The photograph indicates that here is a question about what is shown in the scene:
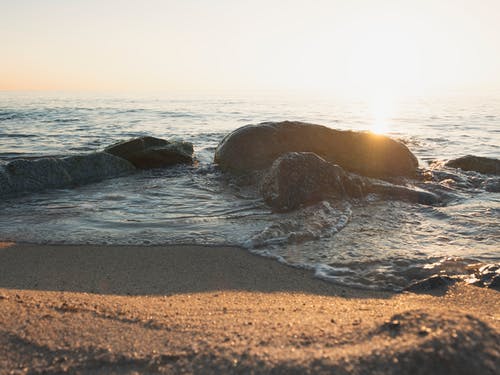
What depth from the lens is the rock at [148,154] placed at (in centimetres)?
894

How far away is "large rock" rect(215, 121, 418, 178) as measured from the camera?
26.7 ft

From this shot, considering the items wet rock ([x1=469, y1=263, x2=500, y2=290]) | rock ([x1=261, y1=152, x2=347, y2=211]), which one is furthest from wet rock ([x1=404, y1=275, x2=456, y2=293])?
rock ([x1=261, y1=152, x2=347, y2=211])

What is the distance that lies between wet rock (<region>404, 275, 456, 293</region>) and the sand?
7cm

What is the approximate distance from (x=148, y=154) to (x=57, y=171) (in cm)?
200

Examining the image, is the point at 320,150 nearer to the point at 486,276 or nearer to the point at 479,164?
the point at 479,164

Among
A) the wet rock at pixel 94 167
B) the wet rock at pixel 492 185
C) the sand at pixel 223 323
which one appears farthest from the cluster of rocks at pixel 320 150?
the sand at pixel 223 323

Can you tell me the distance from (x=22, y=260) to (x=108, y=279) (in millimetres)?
928

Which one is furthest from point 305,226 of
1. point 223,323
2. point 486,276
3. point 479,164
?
point 479,164

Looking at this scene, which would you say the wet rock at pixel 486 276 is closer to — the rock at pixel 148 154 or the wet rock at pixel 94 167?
the wet rock at pixel 94 167

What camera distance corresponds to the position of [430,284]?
3.28 metres

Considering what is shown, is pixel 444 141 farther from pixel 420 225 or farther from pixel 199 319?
pixel 199 319

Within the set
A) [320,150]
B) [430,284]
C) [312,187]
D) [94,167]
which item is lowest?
[430,284]

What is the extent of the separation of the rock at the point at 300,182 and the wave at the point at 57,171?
10.9 ft

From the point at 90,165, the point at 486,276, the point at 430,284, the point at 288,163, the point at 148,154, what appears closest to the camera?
the point at 430,284
